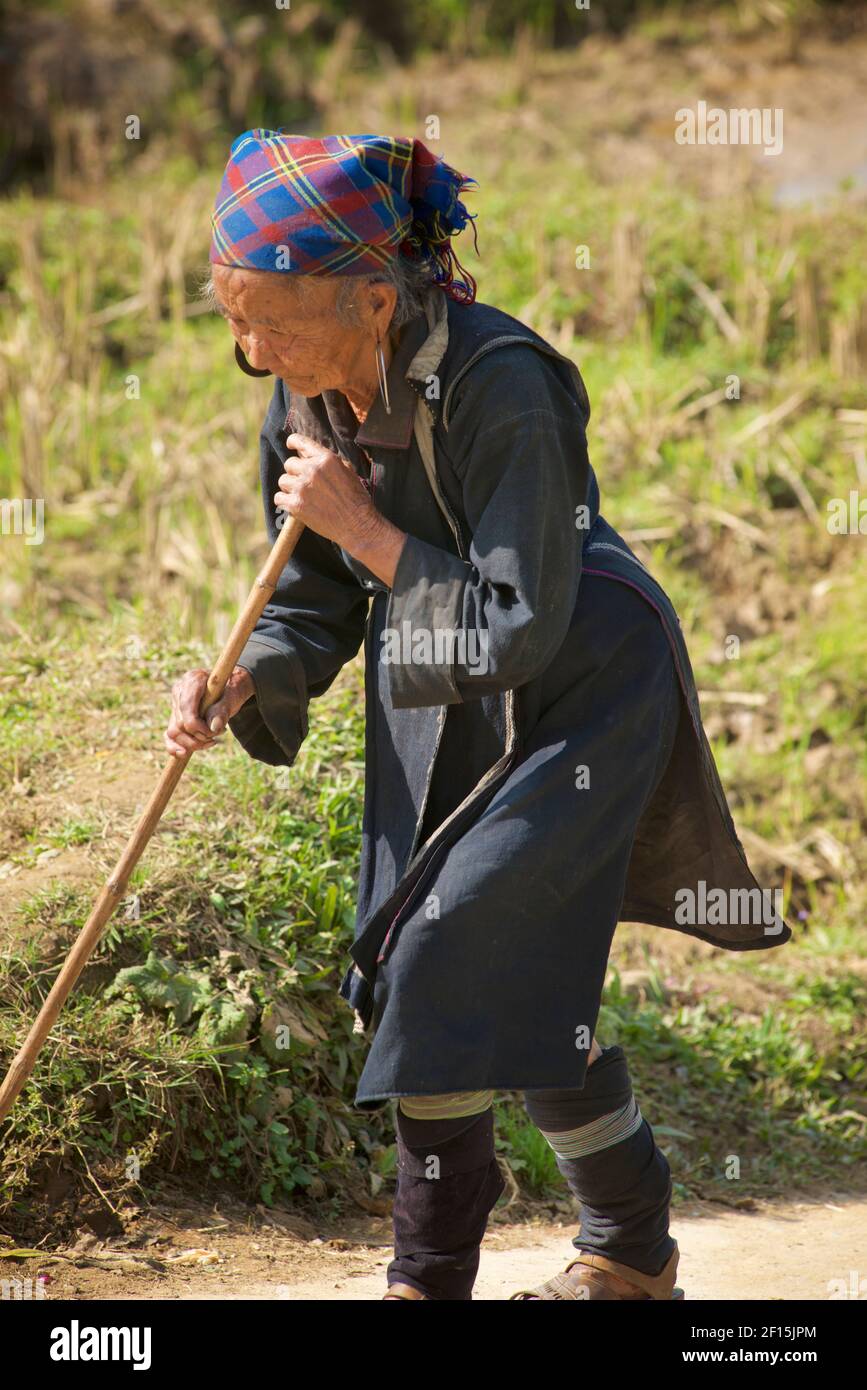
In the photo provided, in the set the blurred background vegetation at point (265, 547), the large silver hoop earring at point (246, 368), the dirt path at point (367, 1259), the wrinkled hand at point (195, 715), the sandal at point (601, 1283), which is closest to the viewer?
the large silver hoop earring at point (246, 368)

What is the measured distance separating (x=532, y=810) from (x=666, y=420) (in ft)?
14.0

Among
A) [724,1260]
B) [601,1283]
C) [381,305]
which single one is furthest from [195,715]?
[724,1260]

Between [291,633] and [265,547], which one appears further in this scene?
[265,547]

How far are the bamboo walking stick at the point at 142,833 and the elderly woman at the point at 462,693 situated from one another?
6cm

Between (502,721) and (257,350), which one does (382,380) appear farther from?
(502,721)

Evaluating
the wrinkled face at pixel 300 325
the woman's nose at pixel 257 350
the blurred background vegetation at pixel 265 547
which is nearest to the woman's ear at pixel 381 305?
the wrinkled face at pixel 300 325

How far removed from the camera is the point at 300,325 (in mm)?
2262

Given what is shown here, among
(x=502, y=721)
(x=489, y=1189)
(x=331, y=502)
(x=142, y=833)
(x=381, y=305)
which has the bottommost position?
(x=489, y=1189)

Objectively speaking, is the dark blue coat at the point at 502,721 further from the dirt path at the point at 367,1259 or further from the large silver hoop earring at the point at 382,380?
the dirt path at the point at 367,1259

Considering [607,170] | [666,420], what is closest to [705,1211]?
[666,420]

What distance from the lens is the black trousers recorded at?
2.47 metres

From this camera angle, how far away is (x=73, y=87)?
10055 mm

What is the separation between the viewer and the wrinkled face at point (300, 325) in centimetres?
224

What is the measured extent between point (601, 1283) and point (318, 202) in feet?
6.12
